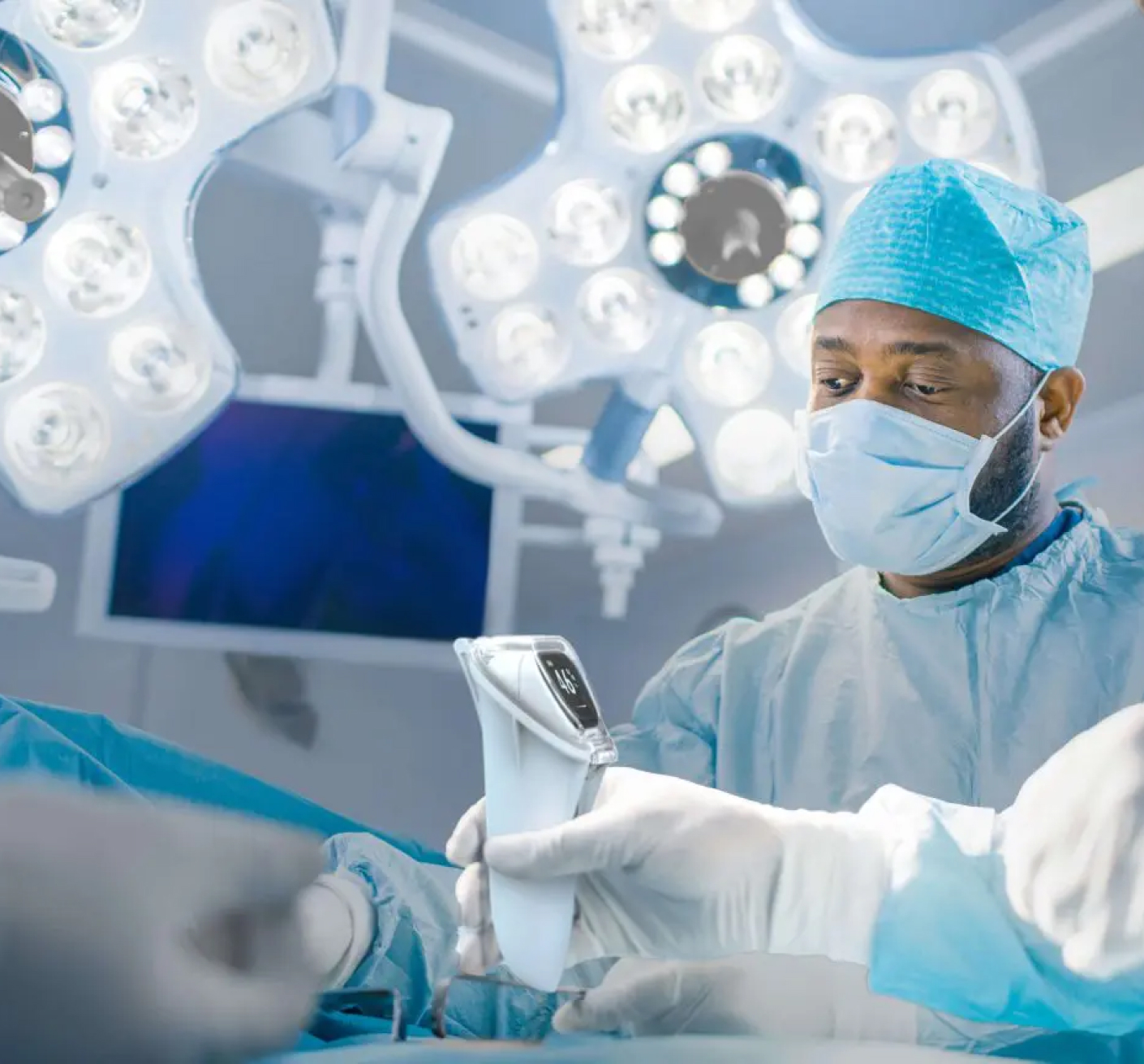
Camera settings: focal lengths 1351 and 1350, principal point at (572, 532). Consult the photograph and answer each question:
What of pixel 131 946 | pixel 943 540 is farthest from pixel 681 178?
pixel 131 946

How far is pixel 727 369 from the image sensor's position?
178 centimetres

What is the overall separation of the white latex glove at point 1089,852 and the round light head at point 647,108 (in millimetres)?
986

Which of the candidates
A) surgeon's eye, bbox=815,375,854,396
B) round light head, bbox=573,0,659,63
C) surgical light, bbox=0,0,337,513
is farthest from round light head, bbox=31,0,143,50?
surgeon's eye, bbox=815,375,854,396

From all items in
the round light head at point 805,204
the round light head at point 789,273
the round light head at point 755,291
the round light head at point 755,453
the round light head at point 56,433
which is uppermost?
the round light head at point 805,204

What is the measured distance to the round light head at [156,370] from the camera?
164 cm

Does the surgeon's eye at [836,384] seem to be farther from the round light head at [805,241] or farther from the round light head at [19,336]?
the round light head at [19,336]

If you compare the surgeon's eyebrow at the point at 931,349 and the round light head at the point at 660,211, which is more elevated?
the round light head at the point at 660,211

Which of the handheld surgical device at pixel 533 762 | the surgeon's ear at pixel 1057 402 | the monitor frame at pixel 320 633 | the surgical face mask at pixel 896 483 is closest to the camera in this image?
the handheld surgical device at pixel 533 762

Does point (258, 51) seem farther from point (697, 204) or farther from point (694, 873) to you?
point (694, 873)

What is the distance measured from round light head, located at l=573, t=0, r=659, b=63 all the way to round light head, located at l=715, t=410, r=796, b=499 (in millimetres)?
487

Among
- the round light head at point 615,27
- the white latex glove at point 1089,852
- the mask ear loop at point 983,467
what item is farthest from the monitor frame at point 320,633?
the white latex glove at point 1089,852

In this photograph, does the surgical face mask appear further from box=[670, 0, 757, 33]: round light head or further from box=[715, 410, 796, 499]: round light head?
box=[670, 0, 757, 33]: round light head

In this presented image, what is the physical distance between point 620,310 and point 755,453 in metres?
0.26

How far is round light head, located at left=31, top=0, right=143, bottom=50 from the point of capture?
160 cm
